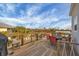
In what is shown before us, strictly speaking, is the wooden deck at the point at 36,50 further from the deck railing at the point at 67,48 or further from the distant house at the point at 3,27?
the distant house at the point at 3,27

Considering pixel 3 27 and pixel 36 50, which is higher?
pixel 3 27

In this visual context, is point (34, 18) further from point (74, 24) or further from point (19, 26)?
point (74, 24)

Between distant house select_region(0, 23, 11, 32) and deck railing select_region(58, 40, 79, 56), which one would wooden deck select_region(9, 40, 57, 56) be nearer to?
deck railing select_region(58, 40, 79, 56)

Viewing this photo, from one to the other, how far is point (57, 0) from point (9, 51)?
118cm

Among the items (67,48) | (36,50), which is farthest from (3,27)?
(67,48)

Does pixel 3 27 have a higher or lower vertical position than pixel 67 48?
higher

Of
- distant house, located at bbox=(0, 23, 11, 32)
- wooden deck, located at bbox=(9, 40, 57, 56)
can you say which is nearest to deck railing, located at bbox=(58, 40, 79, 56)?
wooden deck, located at bbox=(9, 40, 57, 56)

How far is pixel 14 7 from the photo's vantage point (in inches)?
120

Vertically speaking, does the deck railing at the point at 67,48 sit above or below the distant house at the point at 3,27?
below

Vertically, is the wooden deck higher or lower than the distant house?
lower

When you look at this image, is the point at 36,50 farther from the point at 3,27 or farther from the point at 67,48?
the point at 3,27

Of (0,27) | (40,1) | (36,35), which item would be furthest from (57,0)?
(0,27)

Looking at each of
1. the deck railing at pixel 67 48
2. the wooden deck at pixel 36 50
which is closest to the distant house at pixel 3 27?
the wooden deck at pixel 36 50

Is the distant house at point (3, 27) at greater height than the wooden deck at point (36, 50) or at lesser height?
greater
